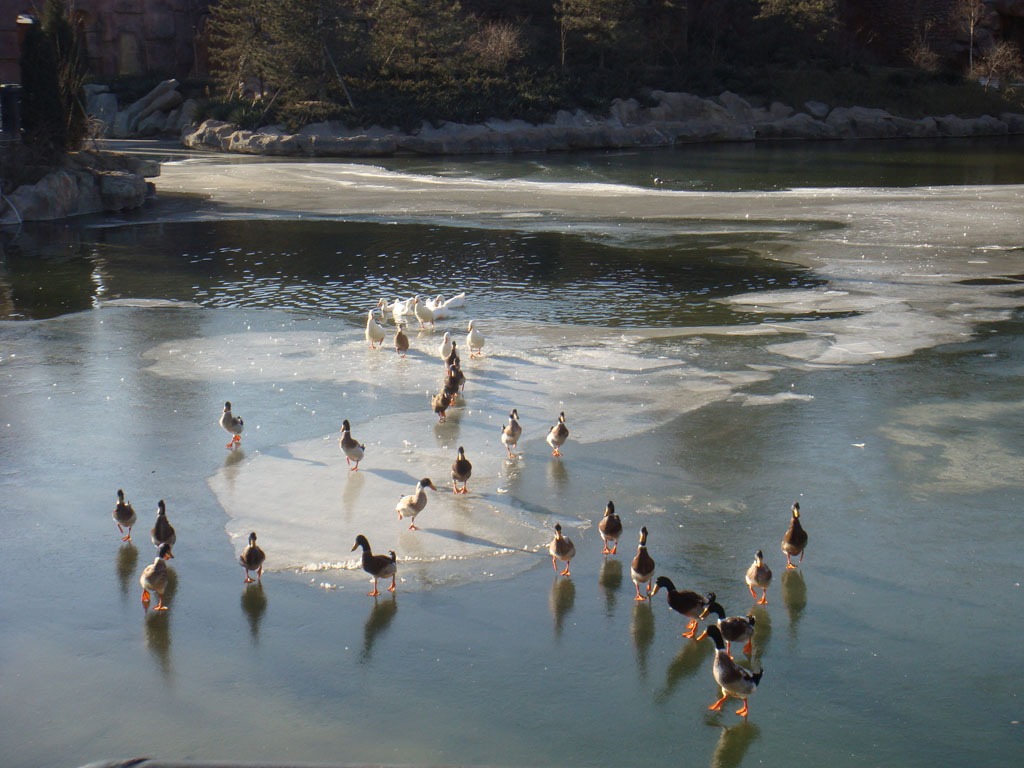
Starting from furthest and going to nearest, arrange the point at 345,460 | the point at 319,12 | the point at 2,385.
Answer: the point at 319,12 < the point at 2,385 < the point at 345,460

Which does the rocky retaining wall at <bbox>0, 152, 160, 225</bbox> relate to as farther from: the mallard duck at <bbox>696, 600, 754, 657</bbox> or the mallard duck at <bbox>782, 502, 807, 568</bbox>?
the mallard duck at <bbox>696, 600, 754, 657</bbox>

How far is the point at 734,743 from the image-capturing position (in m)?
5.55

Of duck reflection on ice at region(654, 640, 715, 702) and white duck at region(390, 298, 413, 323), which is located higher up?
white duck at region(390, 298, 413, 323)

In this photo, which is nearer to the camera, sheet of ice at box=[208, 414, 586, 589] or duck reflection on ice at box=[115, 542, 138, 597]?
duck reflection on ice at box=[115, 542, 138, 597]

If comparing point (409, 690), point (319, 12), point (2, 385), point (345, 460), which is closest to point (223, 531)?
point (345, 460)

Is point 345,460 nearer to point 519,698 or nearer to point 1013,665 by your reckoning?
point 519,698

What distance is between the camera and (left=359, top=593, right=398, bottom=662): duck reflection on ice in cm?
646

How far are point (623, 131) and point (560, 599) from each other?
45.4 meters

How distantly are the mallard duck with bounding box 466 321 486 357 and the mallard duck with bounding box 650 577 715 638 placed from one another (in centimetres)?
669

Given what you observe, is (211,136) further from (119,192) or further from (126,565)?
(126,565)

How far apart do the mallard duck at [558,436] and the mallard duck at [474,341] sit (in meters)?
3.48

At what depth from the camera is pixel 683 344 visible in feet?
44.7

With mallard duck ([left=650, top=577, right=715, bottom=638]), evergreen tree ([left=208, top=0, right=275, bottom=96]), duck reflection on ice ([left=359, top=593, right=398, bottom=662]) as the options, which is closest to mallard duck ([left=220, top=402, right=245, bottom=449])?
duck reflection on ice ([left=359, top=593, right=398, bottom=662])

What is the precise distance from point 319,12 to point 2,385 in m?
41.3
